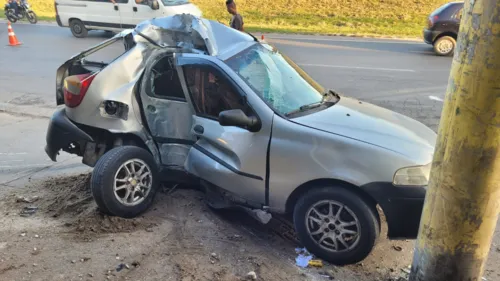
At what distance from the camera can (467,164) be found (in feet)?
9.61

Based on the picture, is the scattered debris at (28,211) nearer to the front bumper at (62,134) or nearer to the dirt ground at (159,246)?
the dirt ground at (159,246)

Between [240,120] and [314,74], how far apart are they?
7.56 m

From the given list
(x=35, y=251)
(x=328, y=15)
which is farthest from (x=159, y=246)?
(x=328, y=15)

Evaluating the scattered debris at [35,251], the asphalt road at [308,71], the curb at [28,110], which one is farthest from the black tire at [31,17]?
the scattered debris at [35,251]

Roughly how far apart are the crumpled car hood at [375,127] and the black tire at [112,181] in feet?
5.40

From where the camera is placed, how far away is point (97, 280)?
3568 mm

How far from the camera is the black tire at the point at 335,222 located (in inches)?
145

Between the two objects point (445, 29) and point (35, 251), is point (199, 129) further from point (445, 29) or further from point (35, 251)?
point (445, 29)

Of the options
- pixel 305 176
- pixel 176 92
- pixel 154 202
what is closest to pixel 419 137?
pixel 305 176

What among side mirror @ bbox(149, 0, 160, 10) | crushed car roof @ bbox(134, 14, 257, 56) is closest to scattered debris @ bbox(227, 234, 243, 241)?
crushed car roof @ bbox(134, 14, 257, 56)

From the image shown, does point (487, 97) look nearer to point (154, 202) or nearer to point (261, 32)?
point (154, 202)

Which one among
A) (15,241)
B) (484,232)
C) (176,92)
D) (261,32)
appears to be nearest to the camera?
(484,232)

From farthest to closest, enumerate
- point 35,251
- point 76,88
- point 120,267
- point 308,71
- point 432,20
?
point 432,20, point 308,71, point 76,88, point 35,251, point 120,267

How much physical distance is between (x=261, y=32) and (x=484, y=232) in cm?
1640
